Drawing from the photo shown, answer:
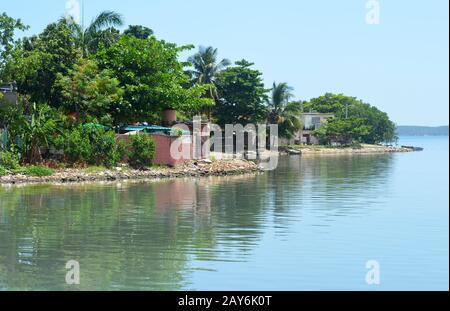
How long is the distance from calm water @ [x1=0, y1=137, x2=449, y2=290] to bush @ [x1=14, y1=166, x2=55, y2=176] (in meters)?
2.84

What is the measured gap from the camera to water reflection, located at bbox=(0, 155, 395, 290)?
43.3 feet

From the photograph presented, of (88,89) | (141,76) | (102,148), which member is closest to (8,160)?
(102,148)

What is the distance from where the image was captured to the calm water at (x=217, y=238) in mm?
12828

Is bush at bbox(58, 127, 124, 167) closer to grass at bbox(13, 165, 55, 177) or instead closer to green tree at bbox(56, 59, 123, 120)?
green tree at bbox(56, 59, 123, 120)

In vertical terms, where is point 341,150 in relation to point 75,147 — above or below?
below

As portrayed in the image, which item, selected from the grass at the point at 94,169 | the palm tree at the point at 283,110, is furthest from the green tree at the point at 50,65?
the palm tree at the point at 283,110

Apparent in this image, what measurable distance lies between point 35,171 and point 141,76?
34.1 ft

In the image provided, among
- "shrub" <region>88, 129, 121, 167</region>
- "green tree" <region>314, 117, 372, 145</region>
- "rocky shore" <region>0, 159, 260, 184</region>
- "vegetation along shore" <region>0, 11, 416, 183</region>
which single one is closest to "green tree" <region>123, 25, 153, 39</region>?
"vegetation along shore" <region>0, 11, 416, 183</region>

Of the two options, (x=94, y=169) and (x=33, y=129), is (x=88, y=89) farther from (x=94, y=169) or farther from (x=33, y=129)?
(x=94, y=169)

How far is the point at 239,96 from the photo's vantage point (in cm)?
6272

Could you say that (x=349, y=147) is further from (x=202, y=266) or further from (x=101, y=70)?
(x=202, y=266)

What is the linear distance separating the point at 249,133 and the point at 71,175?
111 feet
